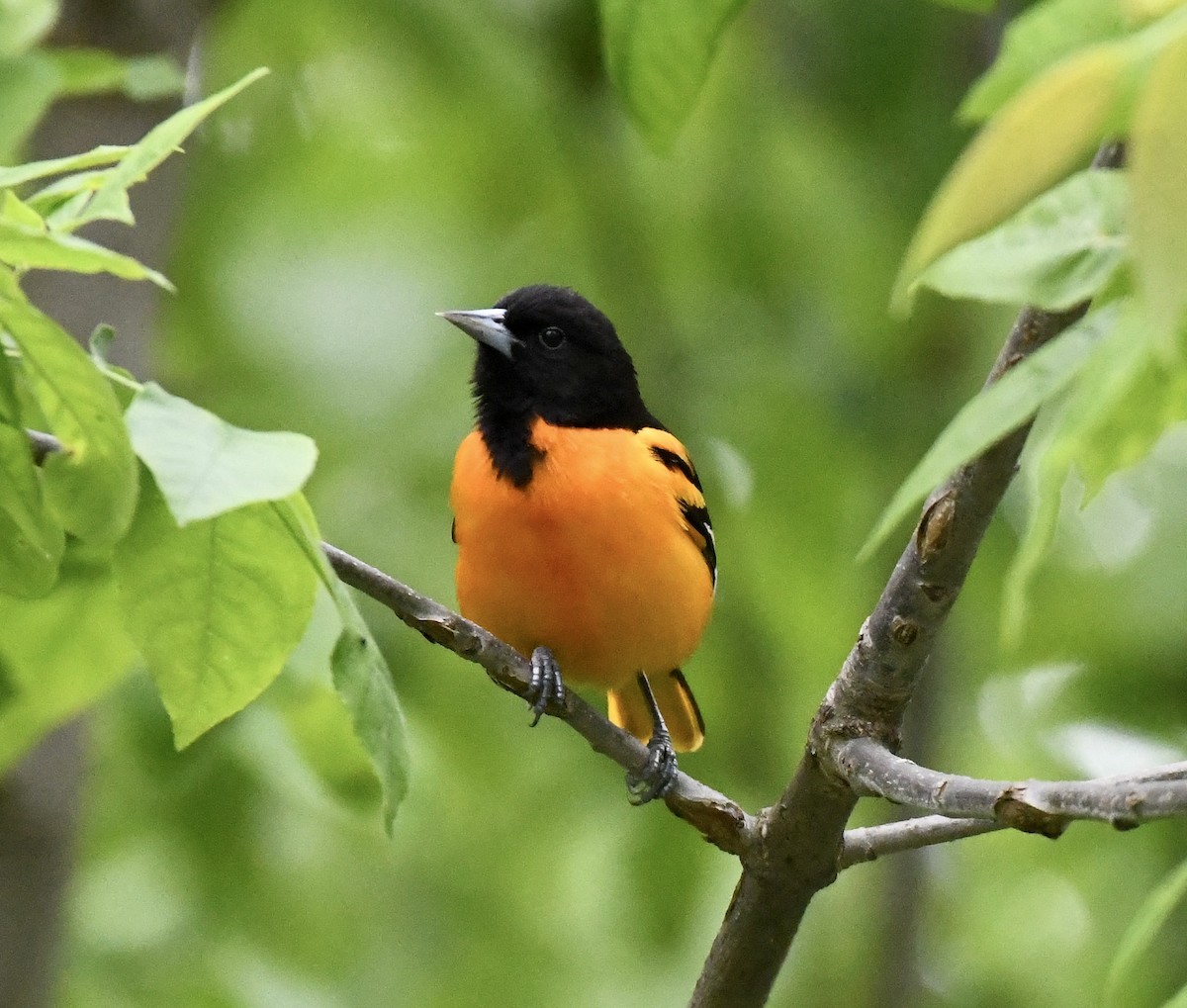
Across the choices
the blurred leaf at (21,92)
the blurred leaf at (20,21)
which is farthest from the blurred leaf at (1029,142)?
the blurred leaf at (20,21)

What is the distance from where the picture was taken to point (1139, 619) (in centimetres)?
560

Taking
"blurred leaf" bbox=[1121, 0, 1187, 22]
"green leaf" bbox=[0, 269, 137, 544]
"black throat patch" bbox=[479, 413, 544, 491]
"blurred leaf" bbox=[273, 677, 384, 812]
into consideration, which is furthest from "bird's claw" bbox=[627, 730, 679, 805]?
"blurred leaf" bbox=[1121, 0, 1187, 22]

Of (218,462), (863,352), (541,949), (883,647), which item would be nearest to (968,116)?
(218,462)

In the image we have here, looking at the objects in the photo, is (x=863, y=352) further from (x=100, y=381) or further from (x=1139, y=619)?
(x=100, y=381)

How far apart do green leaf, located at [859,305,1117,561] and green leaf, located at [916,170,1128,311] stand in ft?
0.14

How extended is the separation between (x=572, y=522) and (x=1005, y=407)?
2.89 metres

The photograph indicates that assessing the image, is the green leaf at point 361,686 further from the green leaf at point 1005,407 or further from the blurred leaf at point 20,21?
the blurred leaf at point 20,21

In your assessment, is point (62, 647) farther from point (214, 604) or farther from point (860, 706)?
point (860, 706)

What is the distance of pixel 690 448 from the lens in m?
6.02

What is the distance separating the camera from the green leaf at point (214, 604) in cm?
215

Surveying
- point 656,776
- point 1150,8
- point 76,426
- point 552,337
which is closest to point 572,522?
point 552,337

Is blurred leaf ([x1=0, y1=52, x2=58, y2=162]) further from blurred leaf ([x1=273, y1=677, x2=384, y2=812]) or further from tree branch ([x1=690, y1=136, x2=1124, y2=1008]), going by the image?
tree branch ([x1=690, y1=136, x2=1124, y2=1008])

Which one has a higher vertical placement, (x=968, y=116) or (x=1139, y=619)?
(x=968, y=116)

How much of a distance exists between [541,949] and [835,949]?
3.81ft
